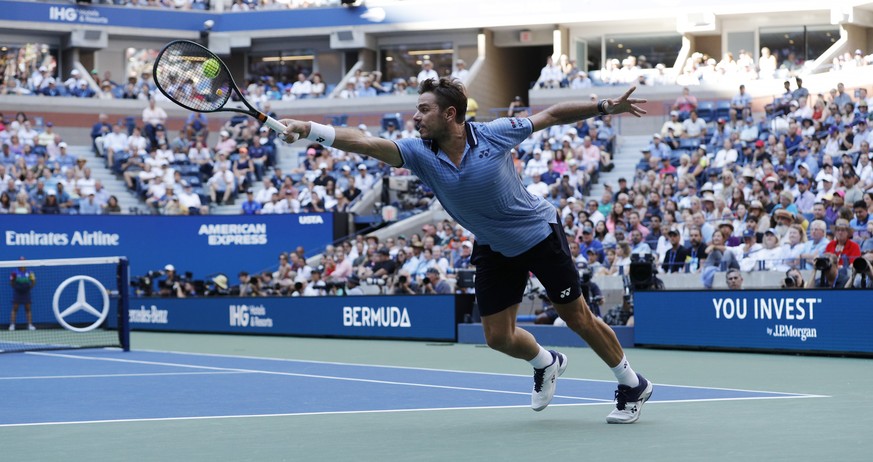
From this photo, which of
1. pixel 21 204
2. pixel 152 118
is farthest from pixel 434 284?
pixel 152 118

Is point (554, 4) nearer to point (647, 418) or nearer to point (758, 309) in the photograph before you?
point (758, 309)

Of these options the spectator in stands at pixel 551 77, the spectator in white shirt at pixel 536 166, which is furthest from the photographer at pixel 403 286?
the spectator in stands at pixel 551 77

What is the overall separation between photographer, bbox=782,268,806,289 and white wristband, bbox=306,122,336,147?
960 cm

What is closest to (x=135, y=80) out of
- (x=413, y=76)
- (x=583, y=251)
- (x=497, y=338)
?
(x=413, y=76)

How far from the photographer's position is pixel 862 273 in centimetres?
1391

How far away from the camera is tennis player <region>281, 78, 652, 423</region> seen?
7008 mm

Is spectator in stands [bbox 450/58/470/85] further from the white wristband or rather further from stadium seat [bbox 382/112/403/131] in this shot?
the white wristband

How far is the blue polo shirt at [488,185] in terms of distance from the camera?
700cm

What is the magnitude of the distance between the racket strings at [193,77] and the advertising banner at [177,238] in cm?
1798

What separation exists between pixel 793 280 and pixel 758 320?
0.73 meters

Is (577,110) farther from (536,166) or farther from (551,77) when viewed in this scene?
(551,77)

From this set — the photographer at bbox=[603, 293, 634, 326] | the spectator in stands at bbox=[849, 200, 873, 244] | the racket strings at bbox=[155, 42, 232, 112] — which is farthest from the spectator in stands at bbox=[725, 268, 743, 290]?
the racket strings at bbox=[155, 42, 232, 112]

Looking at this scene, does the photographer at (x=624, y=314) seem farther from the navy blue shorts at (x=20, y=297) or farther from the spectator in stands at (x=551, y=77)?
the spectator in stands at (x=551, y=77)

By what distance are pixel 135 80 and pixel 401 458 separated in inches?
1258
